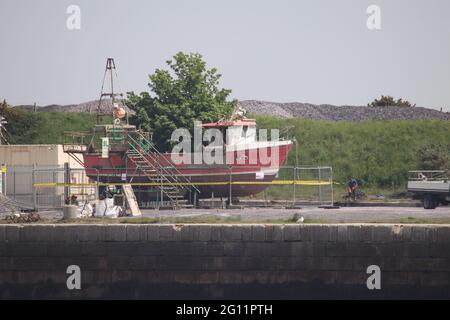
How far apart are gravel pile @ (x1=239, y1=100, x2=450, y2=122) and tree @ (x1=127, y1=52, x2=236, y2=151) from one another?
1307cm

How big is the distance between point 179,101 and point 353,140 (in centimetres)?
1159

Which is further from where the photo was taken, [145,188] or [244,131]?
[244,131]

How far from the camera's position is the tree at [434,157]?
44.5 m

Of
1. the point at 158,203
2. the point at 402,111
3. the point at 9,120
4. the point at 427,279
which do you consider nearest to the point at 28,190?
the point at 158,203

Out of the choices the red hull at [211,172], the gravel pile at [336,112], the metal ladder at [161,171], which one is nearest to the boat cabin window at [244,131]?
the red hull at [211,172]

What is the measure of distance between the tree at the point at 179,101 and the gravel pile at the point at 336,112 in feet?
42.9

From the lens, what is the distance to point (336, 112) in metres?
64.0

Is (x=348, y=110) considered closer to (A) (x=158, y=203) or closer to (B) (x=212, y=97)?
(B) (x=212, y=97)

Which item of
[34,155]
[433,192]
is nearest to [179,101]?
[34,155]

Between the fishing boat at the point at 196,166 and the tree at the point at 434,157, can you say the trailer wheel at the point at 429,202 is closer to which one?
the fishing boat at the point at 196,166

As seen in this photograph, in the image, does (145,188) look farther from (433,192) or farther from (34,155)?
(433,192)

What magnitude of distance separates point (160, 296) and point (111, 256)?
177cm

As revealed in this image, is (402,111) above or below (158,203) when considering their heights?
above

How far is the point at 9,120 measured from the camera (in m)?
57.9
